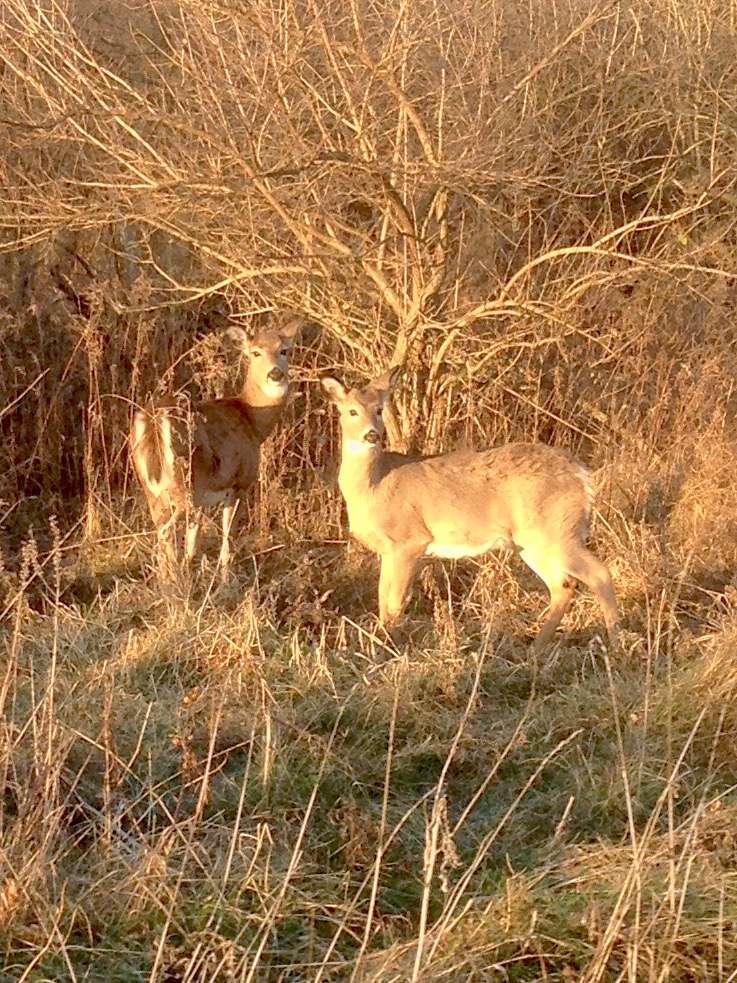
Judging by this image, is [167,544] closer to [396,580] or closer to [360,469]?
[360,469]

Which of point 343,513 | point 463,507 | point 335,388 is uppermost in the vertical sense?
point 335,388

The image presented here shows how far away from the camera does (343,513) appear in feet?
26.8

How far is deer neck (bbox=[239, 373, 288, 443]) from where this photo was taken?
8086 millimetres

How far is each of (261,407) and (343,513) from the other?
77 centimetres

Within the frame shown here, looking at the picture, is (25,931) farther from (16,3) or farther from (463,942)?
(16,3)

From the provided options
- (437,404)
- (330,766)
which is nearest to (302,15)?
(437,404)

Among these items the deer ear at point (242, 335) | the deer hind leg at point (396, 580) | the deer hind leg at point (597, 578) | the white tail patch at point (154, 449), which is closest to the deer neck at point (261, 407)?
the deer ear at point (242, 335)

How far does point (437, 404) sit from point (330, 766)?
3698mm

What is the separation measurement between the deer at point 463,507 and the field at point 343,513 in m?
0.28

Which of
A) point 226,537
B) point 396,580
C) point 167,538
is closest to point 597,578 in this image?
point 396,580

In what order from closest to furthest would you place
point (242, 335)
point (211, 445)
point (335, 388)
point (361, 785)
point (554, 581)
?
point (361, 785), point (554, 581), point (335, 388), point (211, 445), point (242, 335)

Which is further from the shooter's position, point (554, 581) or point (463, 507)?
point (463, 507)

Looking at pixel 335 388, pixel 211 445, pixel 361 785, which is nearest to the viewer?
pixel 361 785

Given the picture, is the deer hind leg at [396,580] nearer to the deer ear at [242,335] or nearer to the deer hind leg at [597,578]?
the deer hind leg at [597,578]
